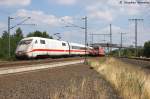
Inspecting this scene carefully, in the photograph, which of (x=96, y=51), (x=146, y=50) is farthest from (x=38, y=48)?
(x=146, y=50)

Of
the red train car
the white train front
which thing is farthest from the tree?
the white train front

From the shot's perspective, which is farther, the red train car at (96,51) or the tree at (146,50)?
the tree at (146,50)

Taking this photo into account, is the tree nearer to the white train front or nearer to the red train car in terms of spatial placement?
the red train car

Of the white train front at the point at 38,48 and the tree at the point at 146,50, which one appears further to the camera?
the tree at the point at 146,50

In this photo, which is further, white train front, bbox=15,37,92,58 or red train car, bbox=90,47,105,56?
red train car, bbox=90,47,105,56

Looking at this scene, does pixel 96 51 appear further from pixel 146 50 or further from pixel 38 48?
pixel 146 50

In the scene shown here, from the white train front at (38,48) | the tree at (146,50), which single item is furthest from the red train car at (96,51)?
the tree at (146,50)

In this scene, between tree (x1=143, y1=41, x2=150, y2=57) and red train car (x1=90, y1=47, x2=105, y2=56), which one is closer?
red train car (x1=90, y1=47, x2=105, y2=56)

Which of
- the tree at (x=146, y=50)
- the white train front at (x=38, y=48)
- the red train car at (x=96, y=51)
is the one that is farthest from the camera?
the tree at (x=146, y=50)

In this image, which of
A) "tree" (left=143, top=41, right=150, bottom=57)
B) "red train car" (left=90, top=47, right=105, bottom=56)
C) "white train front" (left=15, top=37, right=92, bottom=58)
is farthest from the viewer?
"tree" (left=143, top=41, right=150, bottom=57)

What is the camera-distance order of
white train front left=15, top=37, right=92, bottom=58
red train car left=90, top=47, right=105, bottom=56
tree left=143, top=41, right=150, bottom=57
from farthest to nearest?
tree left=143, top=41, right=150, bottom=57
red train car left=90, top=47, right=105, bottom=56
white train front left=15, top=37, right=92, bottom=58

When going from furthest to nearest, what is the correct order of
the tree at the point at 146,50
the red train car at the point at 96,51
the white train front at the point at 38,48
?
1. the tree at the point at 146,50
2. the red train car at the point at 96,51
3. the white train front at the point at 38,48

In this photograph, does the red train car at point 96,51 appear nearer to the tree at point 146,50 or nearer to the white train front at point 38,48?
the white train front at point 38,48

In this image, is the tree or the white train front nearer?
the white train front
